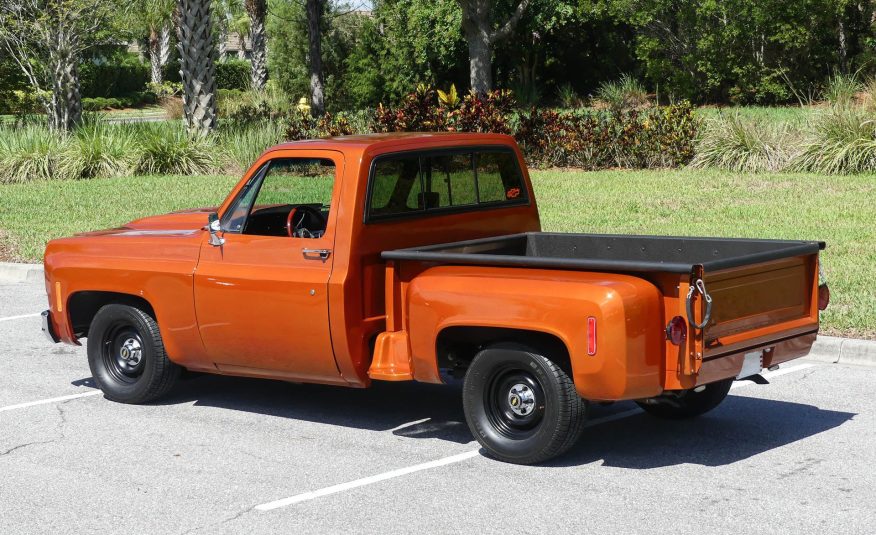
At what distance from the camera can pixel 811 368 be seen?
913cm

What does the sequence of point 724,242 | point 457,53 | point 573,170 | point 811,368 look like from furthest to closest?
point 457,53, point 573,170, point 811,368, point 724,242

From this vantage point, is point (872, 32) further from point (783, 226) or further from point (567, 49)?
point (783, 226)

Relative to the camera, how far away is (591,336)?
612 centimetres

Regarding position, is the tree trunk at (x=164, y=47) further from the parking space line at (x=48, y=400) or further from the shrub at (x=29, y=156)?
the parking space line at (x=48, y=400)

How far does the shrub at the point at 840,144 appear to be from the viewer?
19828mm

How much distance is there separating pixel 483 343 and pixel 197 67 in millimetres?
19682

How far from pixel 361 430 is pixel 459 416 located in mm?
667

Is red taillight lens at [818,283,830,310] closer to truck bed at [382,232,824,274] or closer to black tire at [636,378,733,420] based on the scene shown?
truck bed at [382,232,824,274]

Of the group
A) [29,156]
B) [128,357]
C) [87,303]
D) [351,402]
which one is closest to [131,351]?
[128,357]

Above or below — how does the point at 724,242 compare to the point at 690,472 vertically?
above

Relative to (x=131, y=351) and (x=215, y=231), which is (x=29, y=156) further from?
(x=215, y=231)

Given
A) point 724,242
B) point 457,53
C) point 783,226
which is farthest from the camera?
point 457,53

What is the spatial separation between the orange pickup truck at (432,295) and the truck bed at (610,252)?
0.04 ft

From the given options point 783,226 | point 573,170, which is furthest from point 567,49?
point 783,226
